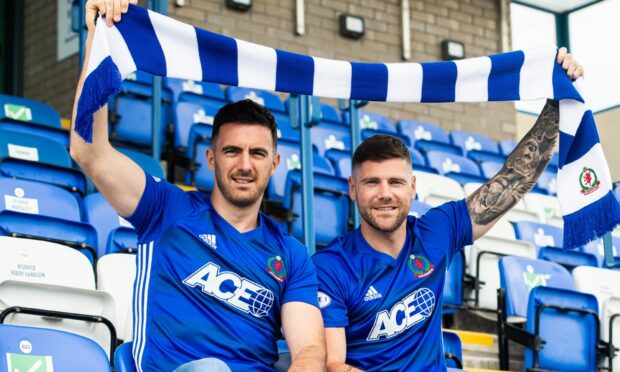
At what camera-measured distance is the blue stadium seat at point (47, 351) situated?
10.3 feet

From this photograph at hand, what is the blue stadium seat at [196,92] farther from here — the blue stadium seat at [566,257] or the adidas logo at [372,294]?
the adidas logo at [372,294]

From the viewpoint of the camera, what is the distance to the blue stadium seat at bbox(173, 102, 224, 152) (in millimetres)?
6766

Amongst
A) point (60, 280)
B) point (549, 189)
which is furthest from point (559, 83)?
point (549, 189)

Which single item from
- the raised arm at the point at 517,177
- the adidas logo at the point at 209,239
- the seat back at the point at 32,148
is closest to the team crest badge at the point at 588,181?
the raised arm at the point at 517,177

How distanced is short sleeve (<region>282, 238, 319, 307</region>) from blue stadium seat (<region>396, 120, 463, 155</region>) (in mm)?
5409

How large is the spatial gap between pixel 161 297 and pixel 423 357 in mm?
843

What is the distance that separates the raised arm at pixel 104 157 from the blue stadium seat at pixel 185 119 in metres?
3.64

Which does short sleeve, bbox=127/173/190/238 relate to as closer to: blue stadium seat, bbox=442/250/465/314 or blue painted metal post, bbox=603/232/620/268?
blue stadium seat, bbox=442/250/465/314

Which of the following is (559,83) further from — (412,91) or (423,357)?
(423,357)

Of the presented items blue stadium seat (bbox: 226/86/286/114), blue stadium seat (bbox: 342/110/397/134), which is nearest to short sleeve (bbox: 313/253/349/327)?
blue stadium seat (bbox: 226/86/286/114)

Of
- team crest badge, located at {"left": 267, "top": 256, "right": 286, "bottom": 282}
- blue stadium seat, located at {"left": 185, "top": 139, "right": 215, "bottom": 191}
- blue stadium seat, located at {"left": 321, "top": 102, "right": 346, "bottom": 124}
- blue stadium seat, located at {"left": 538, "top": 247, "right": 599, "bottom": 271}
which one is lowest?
team crest badge, located at {"left": 267, "top": 256, "right": 286, "bottom": 282}

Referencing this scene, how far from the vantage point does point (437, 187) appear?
7.16 meters

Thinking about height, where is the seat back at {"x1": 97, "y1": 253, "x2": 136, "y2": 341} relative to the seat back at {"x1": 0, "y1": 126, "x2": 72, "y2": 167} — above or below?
below

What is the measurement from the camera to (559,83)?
360cm
